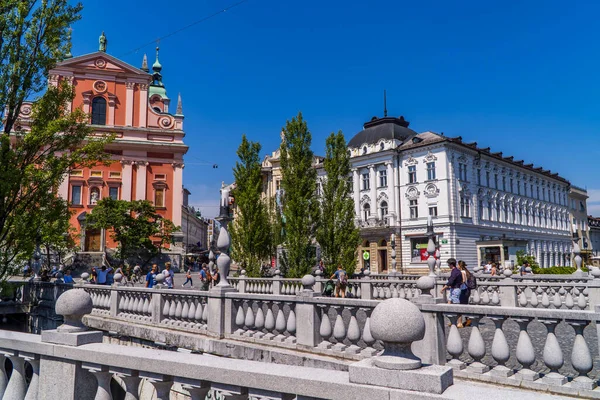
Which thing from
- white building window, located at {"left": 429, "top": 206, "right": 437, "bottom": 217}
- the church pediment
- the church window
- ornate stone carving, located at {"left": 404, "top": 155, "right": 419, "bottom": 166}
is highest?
the church pediment

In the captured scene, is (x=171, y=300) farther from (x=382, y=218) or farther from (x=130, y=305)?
(x=382, y=218)

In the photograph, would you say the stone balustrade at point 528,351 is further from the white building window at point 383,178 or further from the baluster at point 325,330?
the white building window at point 383,178

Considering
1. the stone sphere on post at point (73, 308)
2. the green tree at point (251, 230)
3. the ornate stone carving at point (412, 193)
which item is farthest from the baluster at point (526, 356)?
the ornate stone carving at point (412, 193)

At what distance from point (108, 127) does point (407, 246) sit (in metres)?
32.7

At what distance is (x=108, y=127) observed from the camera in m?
43.2

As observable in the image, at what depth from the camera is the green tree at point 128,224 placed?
35.0 metres

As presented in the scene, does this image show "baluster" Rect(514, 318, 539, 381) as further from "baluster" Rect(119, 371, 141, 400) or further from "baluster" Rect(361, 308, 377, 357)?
"baluster" Rect(119, 371, 141, 400)

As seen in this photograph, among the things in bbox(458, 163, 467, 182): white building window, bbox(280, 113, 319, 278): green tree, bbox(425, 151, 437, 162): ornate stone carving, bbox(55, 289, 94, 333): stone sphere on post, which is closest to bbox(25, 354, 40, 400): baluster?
bbox(55, 289, 94, 333): stone sphere on post

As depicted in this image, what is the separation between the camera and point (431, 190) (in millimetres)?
43469

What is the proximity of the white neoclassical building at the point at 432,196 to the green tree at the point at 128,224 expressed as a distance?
66.5ft

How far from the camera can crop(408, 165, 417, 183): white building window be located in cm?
4506

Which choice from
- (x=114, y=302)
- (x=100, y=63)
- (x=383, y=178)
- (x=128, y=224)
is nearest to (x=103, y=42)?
(x=100, y=63)

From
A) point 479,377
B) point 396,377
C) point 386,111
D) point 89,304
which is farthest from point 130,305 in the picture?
point 386,111

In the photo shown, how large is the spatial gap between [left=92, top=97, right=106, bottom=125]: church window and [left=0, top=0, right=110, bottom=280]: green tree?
34.4 meters
